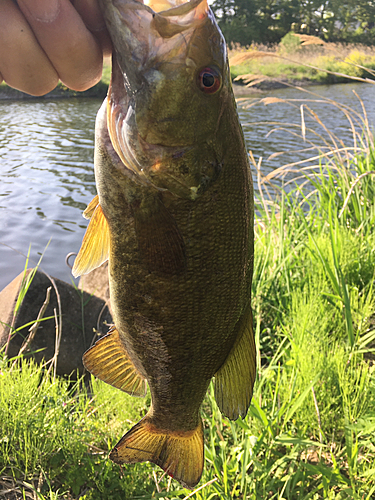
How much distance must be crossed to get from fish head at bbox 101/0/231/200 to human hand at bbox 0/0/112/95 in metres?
0.10

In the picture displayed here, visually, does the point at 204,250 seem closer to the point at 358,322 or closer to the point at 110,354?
the point at 110,354

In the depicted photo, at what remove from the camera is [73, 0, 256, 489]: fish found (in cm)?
118

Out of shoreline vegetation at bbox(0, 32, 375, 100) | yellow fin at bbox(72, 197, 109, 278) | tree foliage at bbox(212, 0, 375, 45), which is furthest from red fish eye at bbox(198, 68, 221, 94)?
tree foliage at bbox(212, 0, 375, 45)

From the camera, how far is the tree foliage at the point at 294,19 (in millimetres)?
52094

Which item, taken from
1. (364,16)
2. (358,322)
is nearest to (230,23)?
(364,16)

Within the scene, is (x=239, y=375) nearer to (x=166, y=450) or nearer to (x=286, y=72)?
(x=166, y=450)

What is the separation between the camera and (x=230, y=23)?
5447 cm

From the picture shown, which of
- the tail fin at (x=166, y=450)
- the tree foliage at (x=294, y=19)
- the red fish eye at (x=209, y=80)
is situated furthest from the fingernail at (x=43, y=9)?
the tree foliage at (x=294, y=19)

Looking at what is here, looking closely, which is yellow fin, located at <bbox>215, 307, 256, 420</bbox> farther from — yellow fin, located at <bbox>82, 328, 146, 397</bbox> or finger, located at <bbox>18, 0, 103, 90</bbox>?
finger, located at <bbox>18, 0, 103, 90</bbox>

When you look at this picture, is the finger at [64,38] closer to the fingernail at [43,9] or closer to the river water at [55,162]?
the fingernail at [43,9]

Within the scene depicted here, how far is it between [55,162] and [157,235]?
14305mm

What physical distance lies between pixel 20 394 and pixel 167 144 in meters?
2.37

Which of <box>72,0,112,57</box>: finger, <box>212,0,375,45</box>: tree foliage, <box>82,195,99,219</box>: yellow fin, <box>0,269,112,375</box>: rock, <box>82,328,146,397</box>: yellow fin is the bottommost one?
<box>0,269,112,375</box>: rock

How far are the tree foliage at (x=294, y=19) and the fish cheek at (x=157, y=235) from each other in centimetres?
5691
